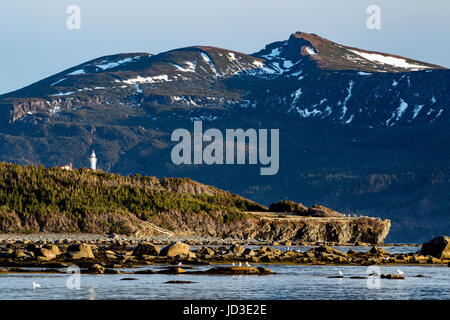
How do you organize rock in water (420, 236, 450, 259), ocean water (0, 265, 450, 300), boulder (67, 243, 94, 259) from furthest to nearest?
rock in water (420, 236, 450, 259) < boulder (67, 243, 94, 259) < ocean water (0, 265, 450, 300)

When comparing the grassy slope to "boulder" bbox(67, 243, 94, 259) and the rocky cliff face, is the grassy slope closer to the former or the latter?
the rocky cliff face

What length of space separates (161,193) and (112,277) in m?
93.9

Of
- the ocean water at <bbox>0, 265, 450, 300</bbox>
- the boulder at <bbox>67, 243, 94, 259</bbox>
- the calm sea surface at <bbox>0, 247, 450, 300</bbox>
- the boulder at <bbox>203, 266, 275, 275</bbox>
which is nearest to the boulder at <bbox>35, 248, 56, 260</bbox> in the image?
the boulder at <bbox>67, 243, 94, 259</bbox>

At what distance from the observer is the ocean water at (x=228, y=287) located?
5797 centimetres

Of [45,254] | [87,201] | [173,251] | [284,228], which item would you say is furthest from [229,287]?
[284,228]

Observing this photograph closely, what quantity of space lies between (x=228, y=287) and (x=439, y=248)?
39.5m

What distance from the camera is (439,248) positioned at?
97188mm

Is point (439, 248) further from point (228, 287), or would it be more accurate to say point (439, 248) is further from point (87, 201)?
point (87, 201)

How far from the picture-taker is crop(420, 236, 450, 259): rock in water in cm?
9575

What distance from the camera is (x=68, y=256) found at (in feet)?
269

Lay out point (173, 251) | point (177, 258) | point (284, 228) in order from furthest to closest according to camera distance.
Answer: point (284, 228), point (173, 251), point (177, 258)

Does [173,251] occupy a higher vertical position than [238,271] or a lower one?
higher

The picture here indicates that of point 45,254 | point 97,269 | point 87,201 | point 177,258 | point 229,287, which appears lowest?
point 229,287

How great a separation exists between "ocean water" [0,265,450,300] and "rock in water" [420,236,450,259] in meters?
21.6
